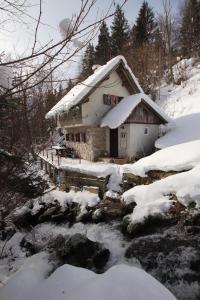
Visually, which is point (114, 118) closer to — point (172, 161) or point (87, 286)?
point (172, 161)

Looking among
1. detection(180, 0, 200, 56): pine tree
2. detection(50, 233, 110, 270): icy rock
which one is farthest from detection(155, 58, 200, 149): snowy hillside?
detection(50, 233, 110, 270): icy rock

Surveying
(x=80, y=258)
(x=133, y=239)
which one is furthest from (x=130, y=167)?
(x=80, y=258)

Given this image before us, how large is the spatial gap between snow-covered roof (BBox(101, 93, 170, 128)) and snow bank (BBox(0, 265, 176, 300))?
1364cm

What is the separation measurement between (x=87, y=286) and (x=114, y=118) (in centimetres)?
1497

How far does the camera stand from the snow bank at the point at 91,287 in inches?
111

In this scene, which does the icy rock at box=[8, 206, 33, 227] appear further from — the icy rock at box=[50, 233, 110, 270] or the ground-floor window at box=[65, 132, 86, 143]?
the ground-floor window at box=[65, 132, 86, 143]

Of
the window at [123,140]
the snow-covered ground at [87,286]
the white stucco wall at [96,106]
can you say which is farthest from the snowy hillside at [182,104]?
the snow-covered ground at [87,286]

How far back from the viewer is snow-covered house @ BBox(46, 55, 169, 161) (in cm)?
1752

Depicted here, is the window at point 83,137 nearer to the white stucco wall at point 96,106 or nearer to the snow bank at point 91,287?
the white stucco wall at point 96,106

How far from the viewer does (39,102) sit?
2699 mm

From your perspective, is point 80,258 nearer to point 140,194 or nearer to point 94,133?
point 140,194

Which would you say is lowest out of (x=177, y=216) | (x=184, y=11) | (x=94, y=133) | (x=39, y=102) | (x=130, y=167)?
(x=177, y=216)

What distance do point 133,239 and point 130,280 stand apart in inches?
209

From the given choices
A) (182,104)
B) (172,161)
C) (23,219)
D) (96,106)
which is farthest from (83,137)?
(172,161)
